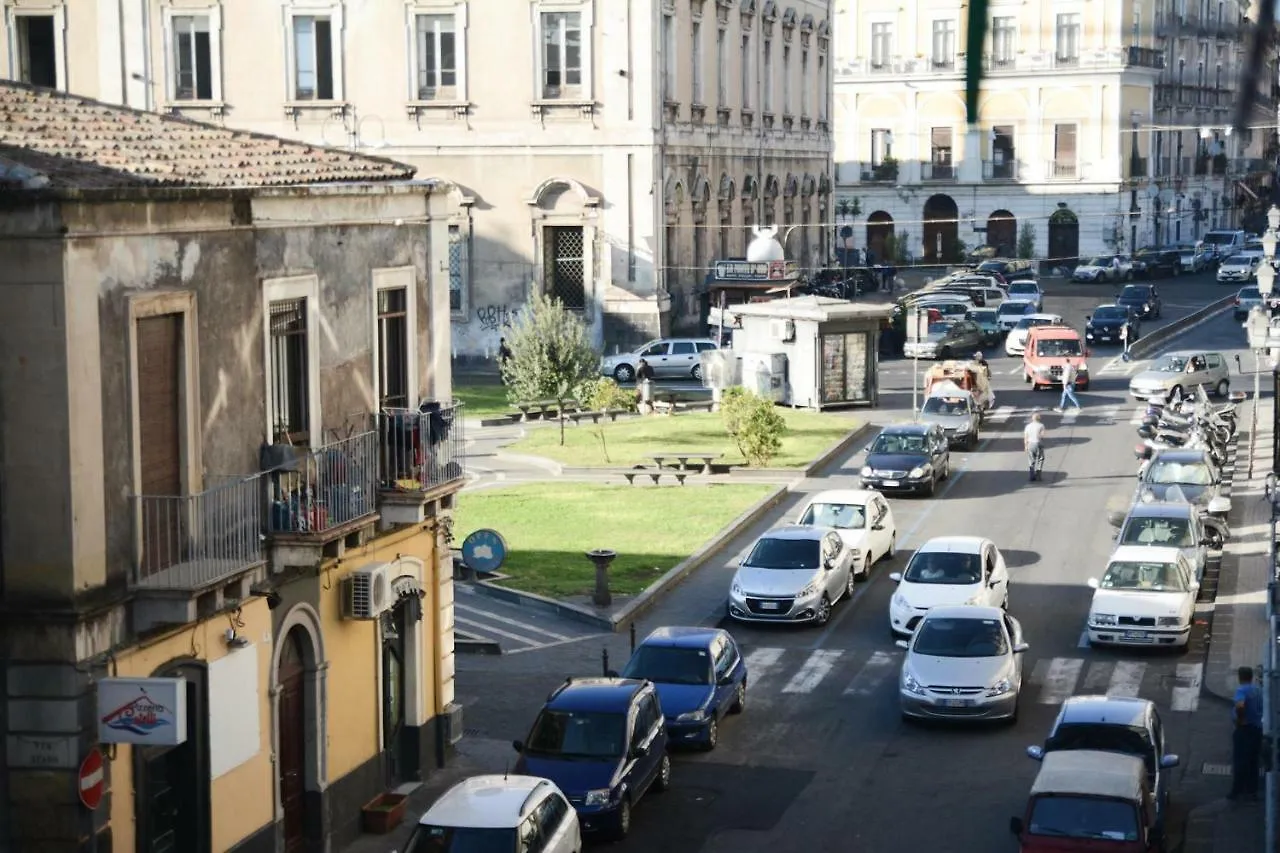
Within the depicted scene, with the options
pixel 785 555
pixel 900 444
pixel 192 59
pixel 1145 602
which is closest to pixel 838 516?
pixel 785 555

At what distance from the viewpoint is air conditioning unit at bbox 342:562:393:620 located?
21.0 metres

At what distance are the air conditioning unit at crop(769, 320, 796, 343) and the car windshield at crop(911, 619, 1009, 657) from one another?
28.2 meters

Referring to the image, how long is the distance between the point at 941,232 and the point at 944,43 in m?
91.6

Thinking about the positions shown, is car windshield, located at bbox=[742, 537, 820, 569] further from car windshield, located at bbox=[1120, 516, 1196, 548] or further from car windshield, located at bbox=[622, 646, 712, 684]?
car windshield, located at bbox=[622, 646, 712, 684]

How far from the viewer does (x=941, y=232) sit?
311ft

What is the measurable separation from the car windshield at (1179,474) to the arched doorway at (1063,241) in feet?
182

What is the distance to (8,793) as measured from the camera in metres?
16.0

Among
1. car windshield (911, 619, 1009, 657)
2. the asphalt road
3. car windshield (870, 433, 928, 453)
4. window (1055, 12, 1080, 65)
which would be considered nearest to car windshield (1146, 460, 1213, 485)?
the asphalt road

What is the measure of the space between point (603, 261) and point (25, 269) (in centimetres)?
4892

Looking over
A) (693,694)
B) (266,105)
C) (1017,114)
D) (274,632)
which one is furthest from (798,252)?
(1017,114)

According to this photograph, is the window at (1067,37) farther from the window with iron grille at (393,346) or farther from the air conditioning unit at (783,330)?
the air conditioning unit at (783,330)

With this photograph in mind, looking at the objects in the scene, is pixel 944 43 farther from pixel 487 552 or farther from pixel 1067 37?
pixel 487 552

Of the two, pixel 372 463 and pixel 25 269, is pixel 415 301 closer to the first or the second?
pixel 372 463

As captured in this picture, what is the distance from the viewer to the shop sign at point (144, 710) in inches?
614
